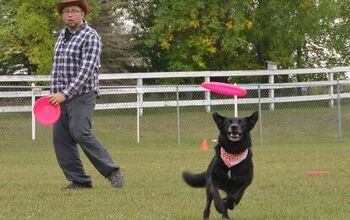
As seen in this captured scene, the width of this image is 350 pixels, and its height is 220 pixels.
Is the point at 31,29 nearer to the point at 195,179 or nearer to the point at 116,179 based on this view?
the point at 116,179

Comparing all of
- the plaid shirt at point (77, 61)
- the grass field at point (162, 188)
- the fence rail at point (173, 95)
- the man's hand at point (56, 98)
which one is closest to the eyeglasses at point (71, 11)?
the plaid shirt at point (77, 61)

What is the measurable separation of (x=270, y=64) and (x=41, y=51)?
8.35 metres

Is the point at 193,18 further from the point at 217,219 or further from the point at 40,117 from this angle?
the point at 217,219

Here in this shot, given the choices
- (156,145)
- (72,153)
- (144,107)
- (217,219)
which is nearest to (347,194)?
(217,219)

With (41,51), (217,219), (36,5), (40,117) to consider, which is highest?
(36,5)

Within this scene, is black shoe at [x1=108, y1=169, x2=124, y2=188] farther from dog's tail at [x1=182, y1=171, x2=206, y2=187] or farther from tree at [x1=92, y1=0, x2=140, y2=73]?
tree at [x1=92, y1=0, x2=140, y2=73]

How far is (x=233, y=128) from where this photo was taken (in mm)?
5973

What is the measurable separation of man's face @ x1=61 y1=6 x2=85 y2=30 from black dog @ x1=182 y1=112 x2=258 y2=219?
2465mm

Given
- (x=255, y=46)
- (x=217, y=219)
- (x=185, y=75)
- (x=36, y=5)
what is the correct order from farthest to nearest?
(x=255, y=46)
(x=36, y=5)
(x=185, y=75)
(x=217, y=219)

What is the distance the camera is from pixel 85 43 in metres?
7.83

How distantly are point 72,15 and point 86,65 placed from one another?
552mm

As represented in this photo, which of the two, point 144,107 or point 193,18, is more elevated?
point 193,18

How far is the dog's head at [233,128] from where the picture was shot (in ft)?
19.6

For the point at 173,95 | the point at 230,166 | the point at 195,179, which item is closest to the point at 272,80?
the point at 173,95
